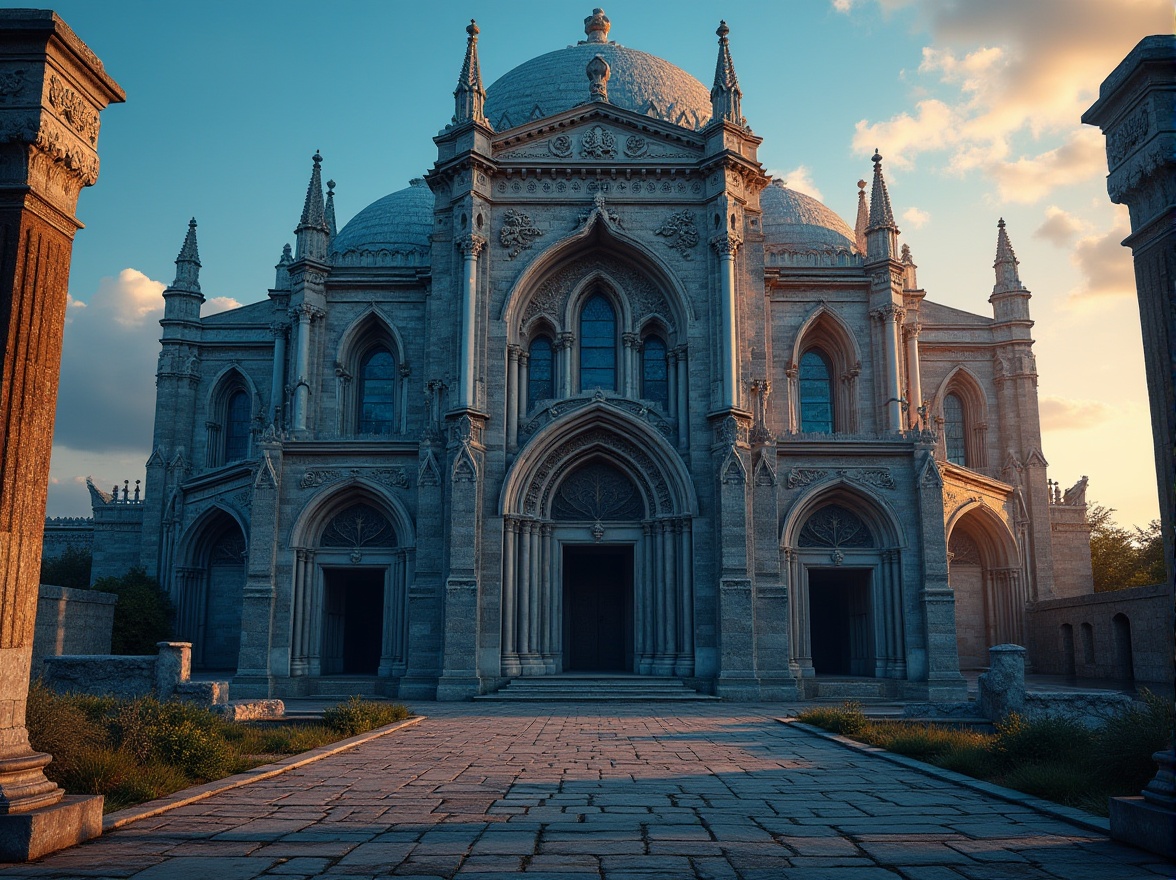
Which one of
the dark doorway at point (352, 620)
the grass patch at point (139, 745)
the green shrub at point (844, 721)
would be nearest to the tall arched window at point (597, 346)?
the dark doorway at point (352, 620)

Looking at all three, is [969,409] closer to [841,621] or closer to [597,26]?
[841,621]

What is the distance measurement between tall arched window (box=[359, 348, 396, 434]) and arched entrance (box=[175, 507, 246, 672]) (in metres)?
5.70

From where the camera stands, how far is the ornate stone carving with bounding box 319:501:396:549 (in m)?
27.8

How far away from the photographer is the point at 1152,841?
6918mm

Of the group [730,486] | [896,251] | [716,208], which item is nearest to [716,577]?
[730,486]

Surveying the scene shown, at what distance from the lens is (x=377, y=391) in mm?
32531

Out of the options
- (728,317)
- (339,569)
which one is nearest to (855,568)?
(728,317)

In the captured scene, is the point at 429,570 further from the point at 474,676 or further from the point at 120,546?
the point at 120,546

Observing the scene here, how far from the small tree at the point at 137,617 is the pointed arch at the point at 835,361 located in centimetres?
2084

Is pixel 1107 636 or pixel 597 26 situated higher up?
pixel 597 26

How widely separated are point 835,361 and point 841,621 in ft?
27.9

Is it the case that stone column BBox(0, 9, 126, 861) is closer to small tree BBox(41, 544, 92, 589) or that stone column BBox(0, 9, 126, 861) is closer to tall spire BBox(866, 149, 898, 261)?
tall spire BBox(866, 149, 898, 261)

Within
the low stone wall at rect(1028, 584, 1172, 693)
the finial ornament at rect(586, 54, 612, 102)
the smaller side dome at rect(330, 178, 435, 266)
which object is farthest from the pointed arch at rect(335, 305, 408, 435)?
the low stone wall at rect(1028, 584, 1172, 693)

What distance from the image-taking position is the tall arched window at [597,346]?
2936cm
